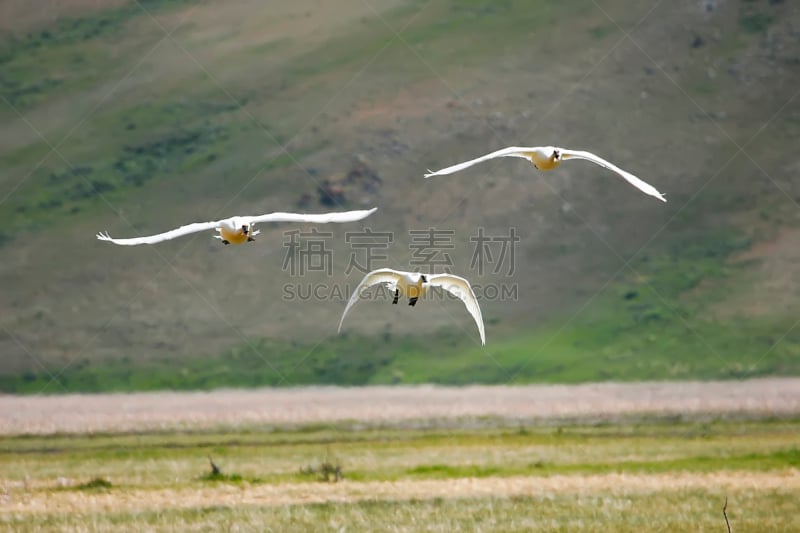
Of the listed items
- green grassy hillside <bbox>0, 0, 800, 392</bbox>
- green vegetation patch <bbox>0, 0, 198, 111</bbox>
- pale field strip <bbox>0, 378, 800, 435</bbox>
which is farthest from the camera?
green vegetation patch <bbox>0, 0, 198, 111</bbox>

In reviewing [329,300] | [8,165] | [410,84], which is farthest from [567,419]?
[8,165]

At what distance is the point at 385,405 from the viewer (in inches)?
2997

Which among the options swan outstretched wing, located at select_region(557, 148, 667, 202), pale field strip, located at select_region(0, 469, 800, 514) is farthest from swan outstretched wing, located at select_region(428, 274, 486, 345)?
pale field strip, located at select_region(0, 469, 800, 514)

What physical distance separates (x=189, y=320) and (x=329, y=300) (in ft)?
39.0

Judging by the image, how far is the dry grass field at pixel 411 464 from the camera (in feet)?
95.3

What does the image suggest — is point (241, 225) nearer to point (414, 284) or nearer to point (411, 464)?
point (414, 284)

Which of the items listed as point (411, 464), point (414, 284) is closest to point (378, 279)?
point (414, 284)

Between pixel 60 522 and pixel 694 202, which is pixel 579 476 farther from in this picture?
pixel 694 202

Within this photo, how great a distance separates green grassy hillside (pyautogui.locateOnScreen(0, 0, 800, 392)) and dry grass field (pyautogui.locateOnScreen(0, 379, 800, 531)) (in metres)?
22.7

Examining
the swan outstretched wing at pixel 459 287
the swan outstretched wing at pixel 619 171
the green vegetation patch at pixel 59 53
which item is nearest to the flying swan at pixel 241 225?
the swan outstretched wing at pixel 459 287

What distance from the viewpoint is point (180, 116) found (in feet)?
440

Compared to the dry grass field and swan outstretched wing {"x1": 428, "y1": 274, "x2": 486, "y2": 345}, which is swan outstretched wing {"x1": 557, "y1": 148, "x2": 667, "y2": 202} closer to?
swan outstretched wing {"x1": 428, "y1": 274, "x2": 486, "y2": 345}

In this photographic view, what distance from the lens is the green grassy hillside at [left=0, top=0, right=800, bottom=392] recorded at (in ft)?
338

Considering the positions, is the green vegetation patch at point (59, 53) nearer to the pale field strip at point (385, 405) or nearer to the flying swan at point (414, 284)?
the pale field strip at point (385, 405)
